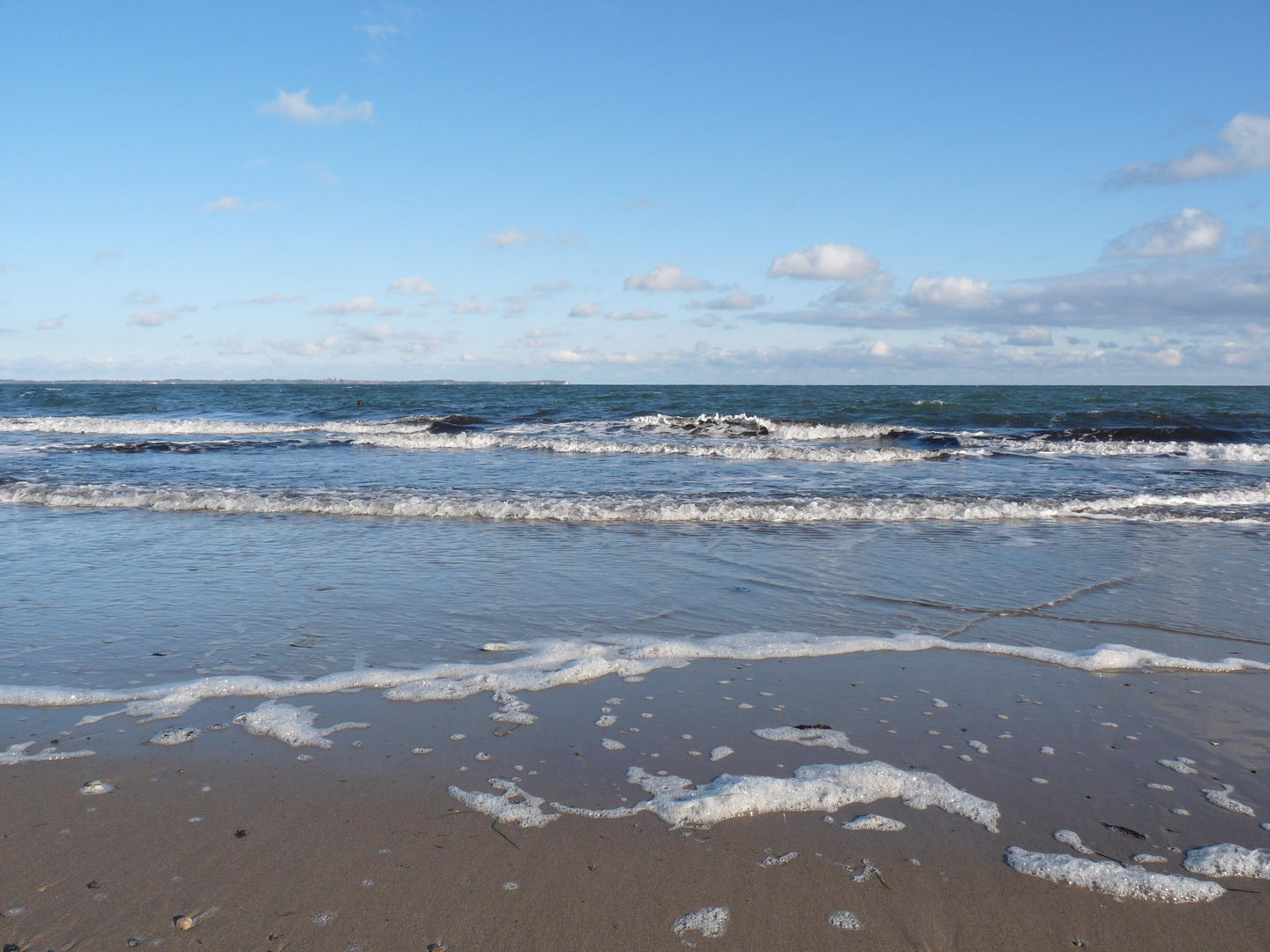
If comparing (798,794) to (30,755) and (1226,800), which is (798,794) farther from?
(30,755)

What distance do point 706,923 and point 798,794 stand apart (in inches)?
29.5

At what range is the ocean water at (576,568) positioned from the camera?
406cm

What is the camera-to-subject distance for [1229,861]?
7.42 feet

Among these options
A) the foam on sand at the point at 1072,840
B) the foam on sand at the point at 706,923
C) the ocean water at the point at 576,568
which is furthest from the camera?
the ocean water at the point at 576,568

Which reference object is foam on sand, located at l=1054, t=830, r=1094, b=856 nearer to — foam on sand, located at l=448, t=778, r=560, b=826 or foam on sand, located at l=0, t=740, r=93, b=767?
foam on sand, located at l=448, t=778, r=560, b=826

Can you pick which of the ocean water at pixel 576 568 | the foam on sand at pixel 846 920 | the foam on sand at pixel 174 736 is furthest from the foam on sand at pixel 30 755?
the foam on sand at pixel 846 920

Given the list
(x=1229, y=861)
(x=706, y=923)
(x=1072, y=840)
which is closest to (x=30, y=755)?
(x=706, y=923)

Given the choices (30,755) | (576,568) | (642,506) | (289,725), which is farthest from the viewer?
(642,506)

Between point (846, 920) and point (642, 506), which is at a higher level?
point (642, 506)

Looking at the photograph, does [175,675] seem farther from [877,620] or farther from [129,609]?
[877,620]

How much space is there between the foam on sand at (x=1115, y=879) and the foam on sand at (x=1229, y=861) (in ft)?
0.24

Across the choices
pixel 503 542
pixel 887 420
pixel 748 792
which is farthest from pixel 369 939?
pixel 887 420

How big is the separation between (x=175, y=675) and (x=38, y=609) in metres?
1.80

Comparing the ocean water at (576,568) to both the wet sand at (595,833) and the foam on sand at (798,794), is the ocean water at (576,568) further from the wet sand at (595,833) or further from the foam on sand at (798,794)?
the foam on sand at (798,794)
